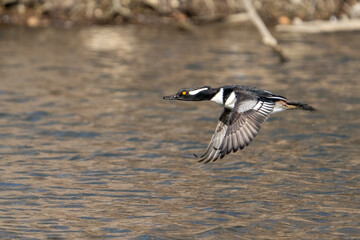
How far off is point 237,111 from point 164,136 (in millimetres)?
3592

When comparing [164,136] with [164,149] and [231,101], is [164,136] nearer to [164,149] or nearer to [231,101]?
[164,149]

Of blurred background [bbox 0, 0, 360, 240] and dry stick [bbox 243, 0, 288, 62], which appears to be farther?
dry stick [bbox 243, 0, 288, 62]

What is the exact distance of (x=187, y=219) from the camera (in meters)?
7.64

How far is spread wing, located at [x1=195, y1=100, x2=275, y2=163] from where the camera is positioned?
7582mm

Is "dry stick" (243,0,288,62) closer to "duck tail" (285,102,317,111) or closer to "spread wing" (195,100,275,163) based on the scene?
"duck tail" (285,102,317,111)

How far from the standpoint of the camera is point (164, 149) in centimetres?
1062

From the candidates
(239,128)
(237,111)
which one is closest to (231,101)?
(237,111)

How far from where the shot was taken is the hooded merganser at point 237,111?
761cm

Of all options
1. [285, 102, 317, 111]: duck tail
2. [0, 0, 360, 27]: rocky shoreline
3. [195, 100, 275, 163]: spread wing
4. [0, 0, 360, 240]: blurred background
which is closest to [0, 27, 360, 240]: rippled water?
[0, 0, 360, 240]: blurred background

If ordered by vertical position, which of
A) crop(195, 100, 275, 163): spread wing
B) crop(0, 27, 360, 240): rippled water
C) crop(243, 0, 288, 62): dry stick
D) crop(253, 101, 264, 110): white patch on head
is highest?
crop(243, 0, 288, 62): dry stick

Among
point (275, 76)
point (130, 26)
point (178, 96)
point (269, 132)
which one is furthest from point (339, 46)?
point (178, 96)

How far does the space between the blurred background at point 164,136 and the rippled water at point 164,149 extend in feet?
0.08

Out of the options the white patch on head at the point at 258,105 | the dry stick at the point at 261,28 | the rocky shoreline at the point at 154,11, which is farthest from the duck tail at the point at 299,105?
the rocky shoreline at the point at 154,11

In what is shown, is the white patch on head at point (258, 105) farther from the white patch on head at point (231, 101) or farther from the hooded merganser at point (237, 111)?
the white patch on head at point (231, 101)
